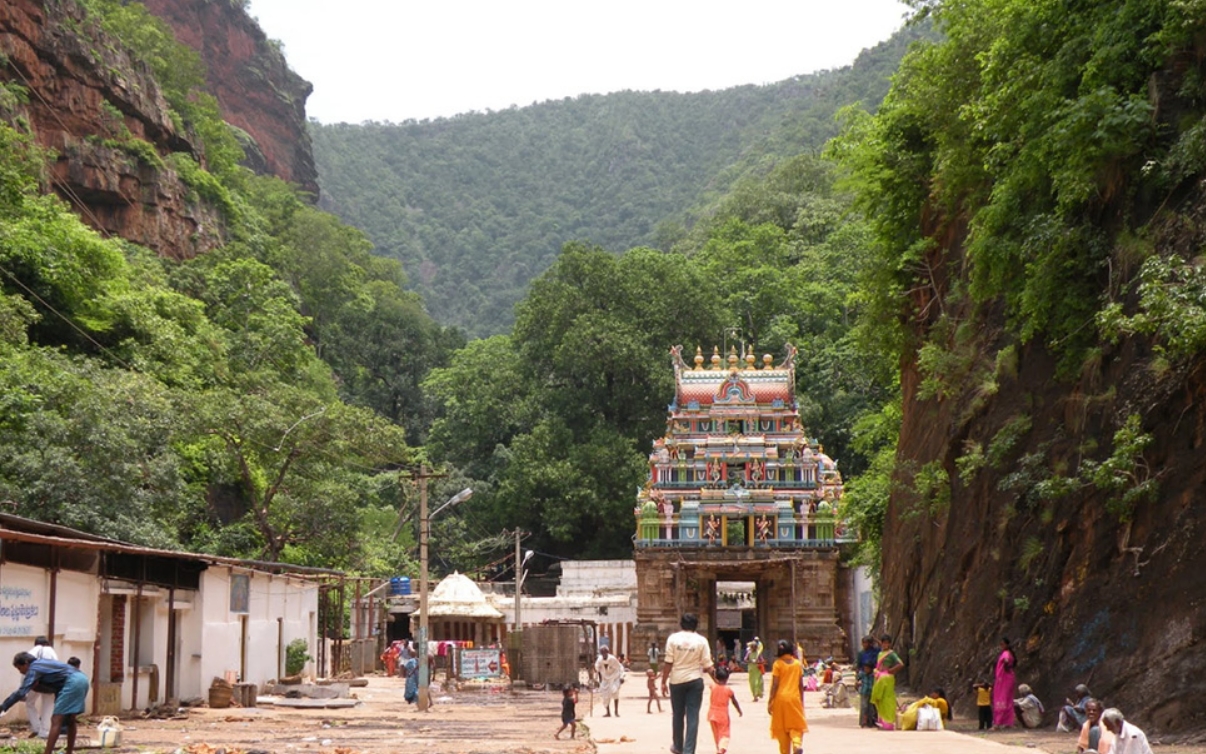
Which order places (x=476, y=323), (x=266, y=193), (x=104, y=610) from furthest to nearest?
1. (x=476, y=323)
2. (x=266, y=193)
3. (x=104, y=610)

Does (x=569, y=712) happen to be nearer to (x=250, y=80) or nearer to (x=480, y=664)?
(x=480, y=664)

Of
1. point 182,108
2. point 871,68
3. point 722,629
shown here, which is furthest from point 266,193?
point 871,68

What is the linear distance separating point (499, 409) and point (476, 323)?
47737 mm

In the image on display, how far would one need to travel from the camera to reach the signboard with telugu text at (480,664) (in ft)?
111

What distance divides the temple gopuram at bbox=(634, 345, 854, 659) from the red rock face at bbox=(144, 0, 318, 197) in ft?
163

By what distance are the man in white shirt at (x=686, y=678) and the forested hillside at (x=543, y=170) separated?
89.7 m

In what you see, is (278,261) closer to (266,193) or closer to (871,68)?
(266,193)

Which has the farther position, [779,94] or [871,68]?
[779,94]

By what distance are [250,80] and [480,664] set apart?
65.6 meters

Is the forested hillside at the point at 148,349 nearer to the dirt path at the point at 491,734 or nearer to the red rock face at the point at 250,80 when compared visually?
the dirt path at the point at 491,734

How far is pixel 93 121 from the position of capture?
5075 centimetres

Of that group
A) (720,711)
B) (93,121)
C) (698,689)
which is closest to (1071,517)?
(720,711)

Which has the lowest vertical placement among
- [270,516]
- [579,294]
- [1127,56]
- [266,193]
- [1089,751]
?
[1089,751]

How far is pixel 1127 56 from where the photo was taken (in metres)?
17.3
